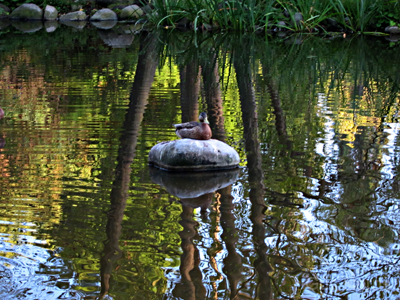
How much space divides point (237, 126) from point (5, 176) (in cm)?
301

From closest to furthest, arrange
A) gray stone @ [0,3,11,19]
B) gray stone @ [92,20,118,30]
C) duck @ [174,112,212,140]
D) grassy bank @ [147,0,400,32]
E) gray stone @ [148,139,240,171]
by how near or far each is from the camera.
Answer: gray stone @ [148,139,240,171]
duck @ [174,112,212,140]
grassy bank @ [147,0,400,32]
gray stone @ [92,20,118,30]
gray stone @ [0,3,11,19]

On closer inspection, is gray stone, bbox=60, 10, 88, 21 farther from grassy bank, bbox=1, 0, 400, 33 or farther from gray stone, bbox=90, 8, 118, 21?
grassy bank, bbox=1, 0, 400, 33

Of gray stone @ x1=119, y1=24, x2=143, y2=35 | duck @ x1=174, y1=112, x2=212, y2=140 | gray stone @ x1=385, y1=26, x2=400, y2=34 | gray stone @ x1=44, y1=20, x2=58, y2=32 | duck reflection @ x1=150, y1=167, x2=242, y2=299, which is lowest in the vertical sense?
duck reflection @ x1=150, y1=167, x2=242, y2=299

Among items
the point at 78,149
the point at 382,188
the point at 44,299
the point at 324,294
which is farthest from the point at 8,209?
the point at 382,188

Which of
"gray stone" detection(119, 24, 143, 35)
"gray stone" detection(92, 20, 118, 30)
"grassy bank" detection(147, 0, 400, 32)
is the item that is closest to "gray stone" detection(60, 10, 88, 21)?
"gray stone" detection(92, 20, 118, 30)

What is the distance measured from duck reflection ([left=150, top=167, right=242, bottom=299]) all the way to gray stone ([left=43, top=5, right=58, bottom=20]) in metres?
22.3

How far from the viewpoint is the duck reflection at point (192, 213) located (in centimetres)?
292

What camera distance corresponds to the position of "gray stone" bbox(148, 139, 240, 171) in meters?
4.93

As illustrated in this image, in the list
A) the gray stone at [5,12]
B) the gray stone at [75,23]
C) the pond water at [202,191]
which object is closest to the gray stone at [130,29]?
the gray stone at [75,23]

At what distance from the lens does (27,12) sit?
24844mm

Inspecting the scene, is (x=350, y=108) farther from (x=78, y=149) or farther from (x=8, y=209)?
(x=8, y=209)

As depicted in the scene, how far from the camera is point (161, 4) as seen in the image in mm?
17234

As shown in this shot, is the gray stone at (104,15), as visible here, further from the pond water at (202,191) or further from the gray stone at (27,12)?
the pond water at (202,191)

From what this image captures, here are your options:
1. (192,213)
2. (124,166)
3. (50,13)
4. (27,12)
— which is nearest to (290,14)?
(124,166)
